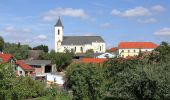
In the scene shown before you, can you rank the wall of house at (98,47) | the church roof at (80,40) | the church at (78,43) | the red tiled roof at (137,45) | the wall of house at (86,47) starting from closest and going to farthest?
1. the red tiled roof at (137,45)
2. the wall of house at (86,47)
3. the church at (78,43)
4. the wall of house at (98,47)
5. the church roof at (80,40)

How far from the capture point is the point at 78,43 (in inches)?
6442

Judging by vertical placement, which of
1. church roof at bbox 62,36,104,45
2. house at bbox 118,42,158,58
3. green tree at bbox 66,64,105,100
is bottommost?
green tree at bbox 66,64,105,100

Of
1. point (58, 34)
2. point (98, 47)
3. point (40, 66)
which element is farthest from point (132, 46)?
point (40, 66)

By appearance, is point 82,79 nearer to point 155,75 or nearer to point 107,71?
point 155,75

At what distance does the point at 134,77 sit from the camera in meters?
29.6

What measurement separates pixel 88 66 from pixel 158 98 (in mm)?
8340

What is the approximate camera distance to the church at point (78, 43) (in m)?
162

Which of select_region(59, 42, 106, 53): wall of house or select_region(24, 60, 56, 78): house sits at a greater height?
select_region(59, 42, 106, 53): wall of house

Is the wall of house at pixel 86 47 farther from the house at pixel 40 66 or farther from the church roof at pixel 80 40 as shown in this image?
the house at pixel 40 66

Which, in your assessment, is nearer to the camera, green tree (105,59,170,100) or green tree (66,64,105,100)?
green tree (105,59,170,100)

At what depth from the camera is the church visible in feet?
531

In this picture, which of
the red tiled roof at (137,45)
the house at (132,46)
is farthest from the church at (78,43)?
the house at (132,46)

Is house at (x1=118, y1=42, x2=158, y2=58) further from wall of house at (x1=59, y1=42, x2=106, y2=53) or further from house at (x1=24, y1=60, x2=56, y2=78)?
house at (x1=24, y1=60, x2=56, y2=78)

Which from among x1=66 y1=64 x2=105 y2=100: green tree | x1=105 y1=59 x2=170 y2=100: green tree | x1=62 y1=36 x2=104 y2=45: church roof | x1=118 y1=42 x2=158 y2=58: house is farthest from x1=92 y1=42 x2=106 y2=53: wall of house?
x1=105 y1=59 x2=170 y2=100: green tree
